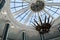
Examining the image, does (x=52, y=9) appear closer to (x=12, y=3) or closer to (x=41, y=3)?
(x=41, y=3)

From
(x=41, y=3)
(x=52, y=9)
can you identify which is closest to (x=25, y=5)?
(x=41, y=3)

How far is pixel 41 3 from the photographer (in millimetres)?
16562

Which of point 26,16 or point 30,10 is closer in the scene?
point 30,10

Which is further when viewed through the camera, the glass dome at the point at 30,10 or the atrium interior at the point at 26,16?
the glass dome at the point at 30,10

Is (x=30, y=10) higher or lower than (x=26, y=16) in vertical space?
higher

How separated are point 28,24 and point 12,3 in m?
2.82

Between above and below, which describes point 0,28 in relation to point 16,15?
below

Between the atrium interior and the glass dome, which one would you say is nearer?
the atrium interior

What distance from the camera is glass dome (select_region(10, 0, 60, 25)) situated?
1641cm

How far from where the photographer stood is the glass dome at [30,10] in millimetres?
16406

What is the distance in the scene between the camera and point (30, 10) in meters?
17.0

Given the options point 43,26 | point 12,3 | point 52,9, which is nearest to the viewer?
point 43,26

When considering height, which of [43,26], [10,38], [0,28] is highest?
[43,26]

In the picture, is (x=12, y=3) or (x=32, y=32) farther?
(x=32, y=32)
